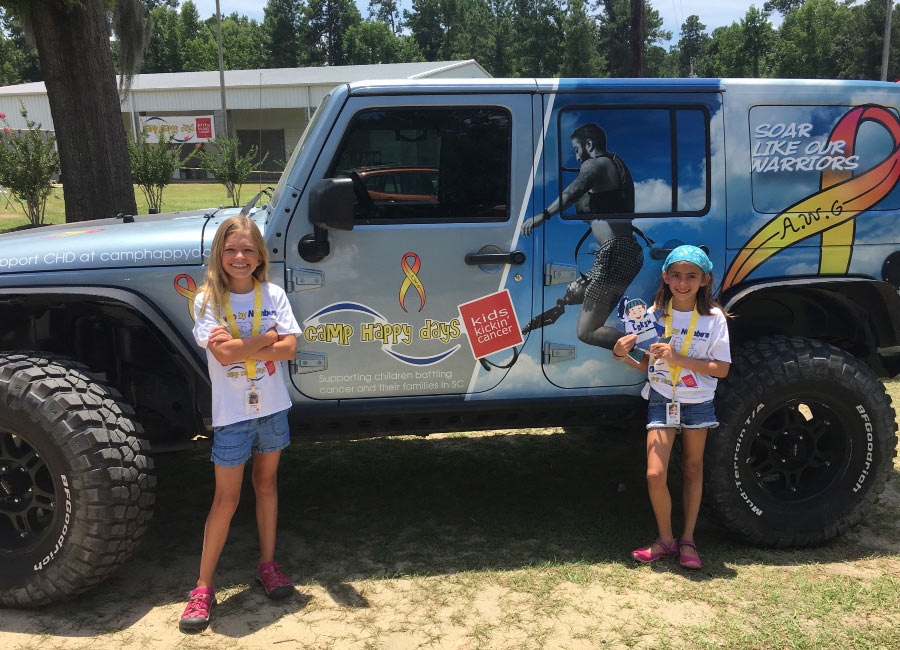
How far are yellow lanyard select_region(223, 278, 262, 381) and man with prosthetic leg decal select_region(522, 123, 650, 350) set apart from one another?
115cm

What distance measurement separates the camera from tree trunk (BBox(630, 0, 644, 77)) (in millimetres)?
15625

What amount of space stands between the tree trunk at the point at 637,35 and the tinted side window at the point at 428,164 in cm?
1406

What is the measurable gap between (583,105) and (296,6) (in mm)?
86929

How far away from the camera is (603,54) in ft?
249

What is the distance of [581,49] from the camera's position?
70.5 meters

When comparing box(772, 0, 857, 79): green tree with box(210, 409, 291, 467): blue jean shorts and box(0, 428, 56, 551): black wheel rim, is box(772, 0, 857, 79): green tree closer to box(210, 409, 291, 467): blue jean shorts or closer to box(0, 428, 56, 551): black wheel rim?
box(210, 409, 291, 467): blue jean shorts

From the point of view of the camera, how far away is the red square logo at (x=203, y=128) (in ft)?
119

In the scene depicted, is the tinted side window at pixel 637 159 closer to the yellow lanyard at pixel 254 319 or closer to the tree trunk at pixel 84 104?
the yellow lanyard at pixel 254 319

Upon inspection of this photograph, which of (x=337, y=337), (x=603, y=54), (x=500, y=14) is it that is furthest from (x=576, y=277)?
(x=500, y=14)

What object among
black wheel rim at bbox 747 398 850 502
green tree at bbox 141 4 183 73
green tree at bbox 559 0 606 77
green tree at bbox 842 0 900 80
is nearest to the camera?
black wheel rim at bbox 747 398 850 502

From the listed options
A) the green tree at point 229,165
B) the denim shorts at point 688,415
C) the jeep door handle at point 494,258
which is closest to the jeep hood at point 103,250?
the jeep door handle at point 494,258

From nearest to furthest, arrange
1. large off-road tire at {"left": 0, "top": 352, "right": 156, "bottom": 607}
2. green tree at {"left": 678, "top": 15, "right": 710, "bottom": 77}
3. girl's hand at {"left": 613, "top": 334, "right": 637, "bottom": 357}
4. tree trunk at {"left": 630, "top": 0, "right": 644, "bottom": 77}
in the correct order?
large off-road tire at {"left": 0, "top": 352, "right": 156, "bottom": 607}
girl's hand at {"left": 613, "top": 334, "right": 637, "bottom": 357}
tree trunk at {"left": 630, "top": 0, "right": 644, "bottom": 77}
green tree at {"left": 678, "top": 15, "right": 710, "bottom": 77}

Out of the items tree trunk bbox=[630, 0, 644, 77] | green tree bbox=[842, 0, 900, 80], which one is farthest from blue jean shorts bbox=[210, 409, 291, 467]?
green tree bbox=[842, 0, 900, 80]

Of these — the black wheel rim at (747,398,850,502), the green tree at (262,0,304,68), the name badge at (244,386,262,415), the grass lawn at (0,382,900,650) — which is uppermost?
the green tree at (262,0,304,68)
